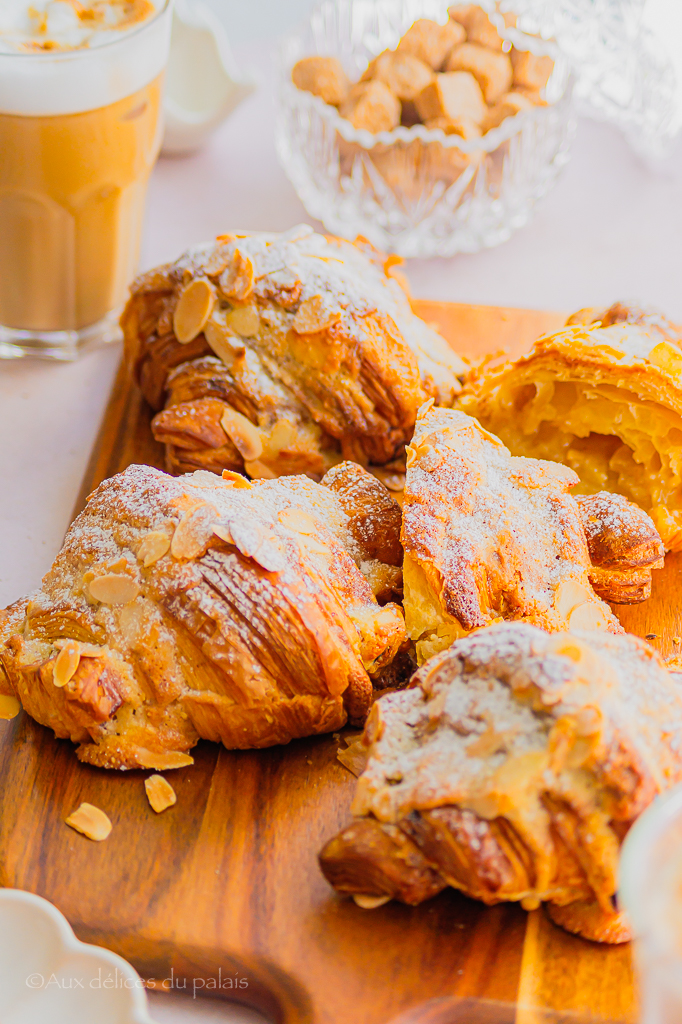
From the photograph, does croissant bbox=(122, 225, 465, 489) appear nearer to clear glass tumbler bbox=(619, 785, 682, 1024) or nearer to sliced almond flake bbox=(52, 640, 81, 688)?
sliced almond flake bbox=(52, 640, 81, 688)

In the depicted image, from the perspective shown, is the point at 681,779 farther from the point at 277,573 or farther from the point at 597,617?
Result: the point at 277,573

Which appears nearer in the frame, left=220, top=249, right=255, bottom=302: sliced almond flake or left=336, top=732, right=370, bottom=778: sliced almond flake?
left=336, top=732, right=370, bottom=778: sliced almond flake

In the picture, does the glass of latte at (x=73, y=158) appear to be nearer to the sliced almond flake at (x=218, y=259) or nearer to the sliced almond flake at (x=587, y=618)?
the sliced almond flake at (x=218, y=259)

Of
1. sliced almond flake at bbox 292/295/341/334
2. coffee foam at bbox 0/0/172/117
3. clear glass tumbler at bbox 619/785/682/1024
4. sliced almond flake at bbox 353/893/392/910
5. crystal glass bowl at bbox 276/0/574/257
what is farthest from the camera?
crystal glass bowl at bbox 276/0/574/257

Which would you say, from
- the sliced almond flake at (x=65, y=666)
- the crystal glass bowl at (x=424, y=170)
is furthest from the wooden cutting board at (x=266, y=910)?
the crystal glass bowl at (x=424, y=170)

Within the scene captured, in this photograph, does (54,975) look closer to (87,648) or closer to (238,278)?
(87,648)

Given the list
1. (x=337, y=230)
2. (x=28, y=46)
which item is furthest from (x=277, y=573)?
(x=337, y=230)

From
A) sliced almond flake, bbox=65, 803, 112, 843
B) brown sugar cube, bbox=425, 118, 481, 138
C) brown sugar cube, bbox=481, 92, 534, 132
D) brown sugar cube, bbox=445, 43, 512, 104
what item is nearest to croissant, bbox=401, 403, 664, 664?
sliced almond flake, bbox=65, 803, 112, 843
